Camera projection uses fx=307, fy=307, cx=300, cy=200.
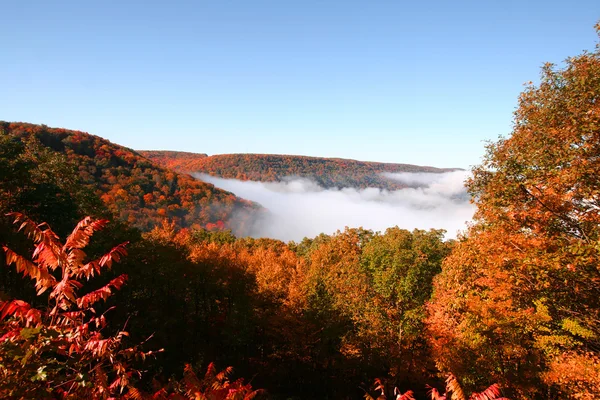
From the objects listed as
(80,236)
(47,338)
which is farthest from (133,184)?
(47,338)

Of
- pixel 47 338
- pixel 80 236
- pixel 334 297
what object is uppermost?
pixel 80 236

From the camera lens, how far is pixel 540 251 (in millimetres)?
8641

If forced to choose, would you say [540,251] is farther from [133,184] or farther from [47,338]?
[133,184]

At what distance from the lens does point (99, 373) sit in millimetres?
4516

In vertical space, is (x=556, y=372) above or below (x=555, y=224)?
below

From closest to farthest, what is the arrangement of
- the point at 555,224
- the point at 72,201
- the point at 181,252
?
1. the point at 555,224
2. the point at 72,201
3. the point at 181,252

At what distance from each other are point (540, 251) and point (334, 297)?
612 inches

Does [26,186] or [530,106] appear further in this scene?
[26,186]

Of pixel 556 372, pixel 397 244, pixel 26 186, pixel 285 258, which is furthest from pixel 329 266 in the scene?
pixel 26 186

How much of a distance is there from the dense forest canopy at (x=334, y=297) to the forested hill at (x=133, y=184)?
38695 millimetres

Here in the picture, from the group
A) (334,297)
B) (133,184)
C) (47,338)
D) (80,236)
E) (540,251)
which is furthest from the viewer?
(133,184)

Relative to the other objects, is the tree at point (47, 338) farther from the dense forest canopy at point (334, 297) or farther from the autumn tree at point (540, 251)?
the autumn tree at point (540, 251)

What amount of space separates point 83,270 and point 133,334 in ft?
45.9

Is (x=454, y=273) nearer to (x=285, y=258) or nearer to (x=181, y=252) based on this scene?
(x=181, y=252)
